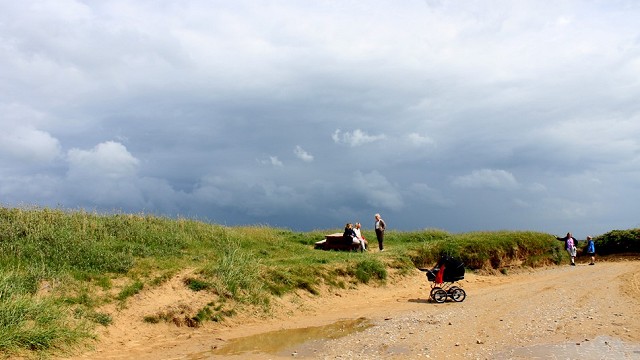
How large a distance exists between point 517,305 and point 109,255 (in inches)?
618

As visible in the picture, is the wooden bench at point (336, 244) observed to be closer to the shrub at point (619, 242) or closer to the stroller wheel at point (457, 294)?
the stroller wheel at point (457, 294)

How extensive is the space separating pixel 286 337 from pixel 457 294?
328 inches

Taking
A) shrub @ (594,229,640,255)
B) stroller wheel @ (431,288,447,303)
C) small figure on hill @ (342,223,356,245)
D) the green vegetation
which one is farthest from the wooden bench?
shrub @ (594,229,640,255)

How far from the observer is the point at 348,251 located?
94.6ft

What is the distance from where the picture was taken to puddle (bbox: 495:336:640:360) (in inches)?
472

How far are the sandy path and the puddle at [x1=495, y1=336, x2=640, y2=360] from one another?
0.31 feet

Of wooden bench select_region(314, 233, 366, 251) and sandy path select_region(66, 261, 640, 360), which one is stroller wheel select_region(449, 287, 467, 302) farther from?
wooden bench select_region(314, 233, 366, 251)

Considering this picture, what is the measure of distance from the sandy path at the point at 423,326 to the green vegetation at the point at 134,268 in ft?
2.39

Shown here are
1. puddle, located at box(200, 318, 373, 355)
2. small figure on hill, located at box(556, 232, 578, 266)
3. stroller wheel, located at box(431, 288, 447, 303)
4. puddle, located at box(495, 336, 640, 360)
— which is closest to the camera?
puddle, located at box(495, 336, 640, 360)

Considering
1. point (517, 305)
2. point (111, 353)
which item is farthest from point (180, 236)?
point (517, 305)

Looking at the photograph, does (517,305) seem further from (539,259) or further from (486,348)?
(539,259)

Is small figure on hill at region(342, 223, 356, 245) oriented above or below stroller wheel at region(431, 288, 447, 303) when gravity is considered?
above

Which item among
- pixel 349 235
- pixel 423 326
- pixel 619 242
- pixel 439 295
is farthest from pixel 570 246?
pixel 423 326

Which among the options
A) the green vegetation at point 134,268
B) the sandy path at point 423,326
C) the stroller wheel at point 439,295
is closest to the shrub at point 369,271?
the green vegetation at point 134,268
